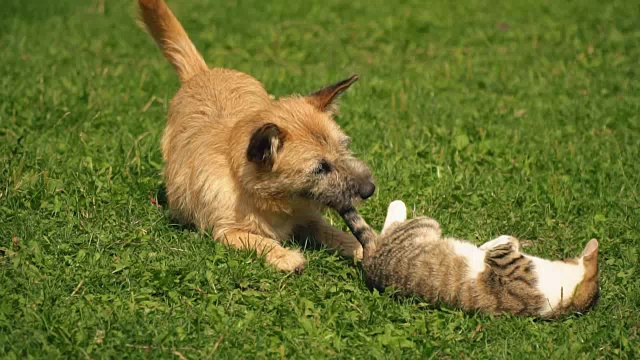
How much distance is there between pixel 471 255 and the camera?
4895mm

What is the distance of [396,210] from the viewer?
17.6 feet

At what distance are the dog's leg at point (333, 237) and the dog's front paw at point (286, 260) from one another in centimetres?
39

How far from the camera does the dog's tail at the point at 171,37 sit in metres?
→ 6.48

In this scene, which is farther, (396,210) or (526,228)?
(526,228)

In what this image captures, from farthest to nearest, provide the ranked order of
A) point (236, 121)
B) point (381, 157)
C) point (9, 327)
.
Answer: point (381, 157) < point (236, 121) < point (9, 327)

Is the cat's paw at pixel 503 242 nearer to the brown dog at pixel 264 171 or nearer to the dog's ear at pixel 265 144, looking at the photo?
the brown dog at pixel 264 171

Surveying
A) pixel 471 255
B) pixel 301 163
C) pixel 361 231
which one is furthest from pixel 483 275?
pixel 301 163

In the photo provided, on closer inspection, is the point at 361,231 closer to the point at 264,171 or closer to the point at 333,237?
the point at 333,237

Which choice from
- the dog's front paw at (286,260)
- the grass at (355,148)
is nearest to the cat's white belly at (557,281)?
the grass at (355,148)

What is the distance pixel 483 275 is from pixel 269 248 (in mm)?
1348

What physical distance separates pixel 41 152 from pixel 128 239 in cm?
150

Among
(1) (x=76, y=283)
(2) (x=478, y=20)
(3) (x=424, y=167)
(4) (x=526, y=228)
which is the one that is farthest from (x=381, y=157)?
(2) (x=478, y=20)

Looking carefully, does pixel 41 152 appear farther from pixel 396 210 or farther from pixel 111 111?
pixel 396 210

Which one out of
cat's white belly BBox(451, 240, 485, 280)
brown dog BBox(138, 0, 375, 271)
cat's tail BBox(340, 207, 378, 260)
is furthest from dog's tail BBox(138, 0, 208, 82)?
cat's white belly BBox(451, 240, 485, 280)
